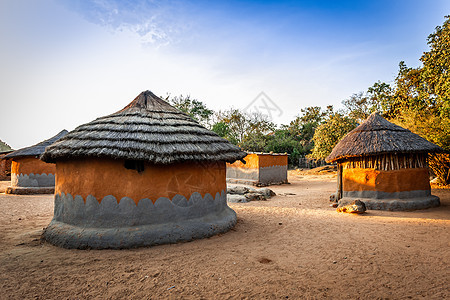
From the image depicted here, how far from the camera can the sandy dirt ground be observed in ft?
10.6

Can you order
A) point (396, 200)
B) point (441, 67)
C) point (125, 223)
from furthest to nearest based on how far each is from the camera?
point (441, 67)
point (396, 200)
point (125, 223)

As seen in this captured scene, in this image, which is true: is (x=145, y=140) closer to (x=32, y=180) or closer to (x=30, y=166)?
(x=30, y=166)

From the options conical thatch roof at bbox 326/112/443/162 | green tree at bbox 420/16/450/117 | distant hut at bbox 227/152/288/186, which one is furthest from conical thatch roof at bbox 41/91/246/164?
distant hut at bbox 227/152/288/186

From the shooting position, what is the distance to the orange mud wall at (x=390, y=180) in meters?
8.46

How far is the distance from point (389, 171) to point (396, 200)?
0.93m

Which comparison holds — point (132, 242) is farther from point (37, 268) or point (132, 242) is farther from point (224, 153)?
point (224, 153)

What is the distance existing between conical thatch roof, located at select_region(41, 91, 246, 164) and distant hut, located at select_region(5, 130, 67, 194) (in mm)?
9590

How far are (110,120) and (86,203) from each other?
188 centimetres

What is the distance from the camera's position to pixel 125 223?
5.01 m

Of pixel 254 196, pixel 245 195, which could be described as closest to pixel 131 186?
pixel 245 195

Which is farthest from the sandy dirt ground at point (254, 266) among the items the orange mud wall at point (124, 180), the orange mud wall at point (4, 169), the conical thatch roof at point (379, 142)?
the orange mud wall at point (4, 169)

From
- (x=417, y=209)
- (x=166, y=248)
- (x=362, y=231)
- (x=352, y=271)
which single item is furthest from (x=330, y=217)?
(x=166, y=248)

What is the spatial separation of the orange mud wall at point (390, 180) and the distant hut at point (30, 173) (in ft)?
48.5

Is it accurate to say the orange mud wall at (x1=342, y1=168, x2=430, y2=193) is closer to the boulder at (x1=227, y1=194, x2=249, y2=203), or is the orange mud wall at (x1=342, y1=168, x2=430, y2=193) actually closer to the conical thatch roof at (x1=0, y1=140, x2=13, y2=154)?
the boulder at (x1=227, y1=194, x2=249, y2=203)
